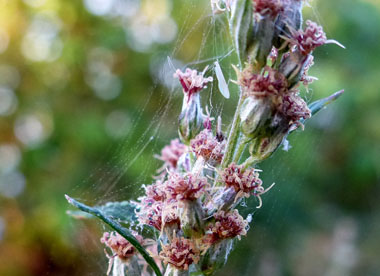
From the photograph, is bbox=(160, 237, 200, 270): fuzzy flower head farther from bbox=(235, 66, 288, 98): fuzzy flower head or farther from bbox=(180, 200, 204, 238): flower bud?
bbox=(235, 66, 288, 98): fuzzy flower head

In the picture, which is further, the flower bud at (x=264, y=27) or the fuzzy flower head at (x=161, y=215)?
the fuzzy flower head at (x=161, y=215)

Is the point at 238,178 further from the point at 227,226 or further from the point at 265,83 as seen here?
the point at 265,83

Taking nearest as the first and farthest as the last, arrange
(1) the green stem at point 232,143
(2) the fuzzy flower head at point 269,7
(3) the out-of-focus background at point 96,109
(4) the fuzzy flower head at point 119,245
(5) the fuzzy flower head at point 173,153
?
(2) the fuzzy flower head at point 269,7
(1) the green stem at point 232,143
(4) the fuzzy flower head at point 119,245
(5) the fuzzy flower head at point 173,153
(3) the out-of-focus background at point 96,109

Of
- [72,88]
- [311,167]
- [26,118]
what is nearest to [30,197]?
[26,118]

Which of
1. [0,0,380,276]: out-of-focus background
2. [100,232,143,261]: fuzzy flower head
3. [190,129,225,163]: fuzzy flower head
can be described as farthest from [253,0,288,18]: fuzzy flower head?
[0,0,380,276]: out-of-focus background

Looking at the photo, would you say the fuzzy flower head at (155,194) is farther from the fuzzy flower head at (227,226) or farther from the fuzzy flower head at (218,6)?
the fuzzy flower head at (218,6)

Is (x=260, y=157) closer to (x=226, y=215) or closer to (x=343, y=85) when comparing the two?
(x=226, y=215)

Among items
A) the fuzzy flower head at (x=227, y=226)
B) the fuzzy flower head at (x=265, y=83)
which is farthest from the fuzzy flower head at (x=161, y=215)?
the fuzzy flower head at (x=265, y=83)
